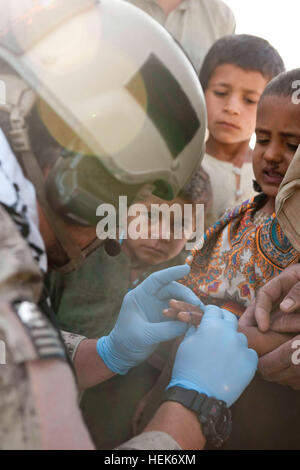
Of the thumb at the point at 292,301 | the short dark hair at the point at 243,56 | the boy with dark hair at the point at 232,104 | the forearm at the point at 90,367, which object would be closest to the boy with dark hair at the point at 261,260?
the thumb at the point at 292,301

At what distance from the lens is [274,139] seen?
6.82 feet

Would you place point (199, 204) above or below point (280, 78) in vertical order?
below

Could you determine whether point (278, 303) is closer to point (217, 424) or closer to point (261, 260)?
point (261, 260)

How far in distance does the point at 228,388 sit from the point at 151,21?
114cm

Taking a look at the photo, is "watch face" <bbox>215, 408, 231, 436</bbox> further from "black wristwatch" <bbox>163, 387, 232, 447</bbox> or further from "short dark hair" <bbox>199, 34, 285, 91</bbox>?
"short dark hair" <bbox>199, 34, 285, 91</bbox>

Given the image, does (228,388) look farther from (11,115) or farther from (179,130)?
(11,115)

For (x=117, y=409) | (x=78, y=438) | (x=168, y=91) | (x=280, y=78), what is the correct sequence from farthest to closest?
(x=117, y=409), (x=280, y=78), (x=168, y=91), (x=78, y=438)

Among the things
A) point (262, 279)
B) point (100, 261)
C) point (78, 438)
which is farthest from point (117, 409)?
point (78, 438)

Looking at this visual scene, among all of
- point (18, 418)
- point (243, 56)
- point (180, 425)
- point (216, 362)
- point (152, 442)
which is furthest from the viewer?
point (243, 56)

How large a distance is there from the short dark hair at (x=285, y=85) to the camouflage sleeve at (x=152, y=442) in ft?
4.69

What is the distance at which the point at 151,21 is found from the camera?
4.91ft

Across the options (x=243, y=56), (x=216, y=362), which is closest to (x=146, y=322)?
(x=216, y=362)

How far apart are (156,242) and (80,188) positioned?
4.50ft

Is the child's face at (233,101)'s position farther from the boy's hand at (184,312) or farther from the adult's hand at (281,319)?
the boy's hand at (184,312)
